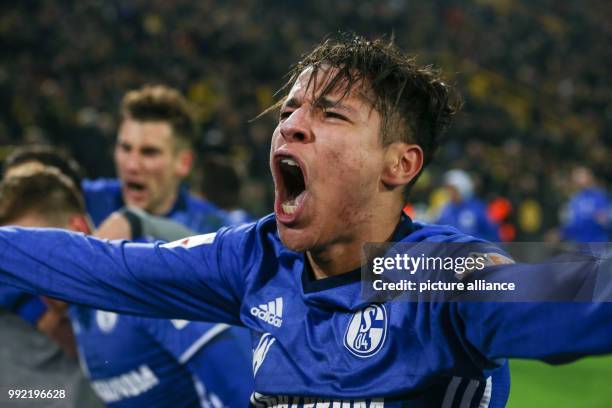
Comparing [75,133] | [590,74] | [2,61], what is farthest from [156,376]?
[590,74]

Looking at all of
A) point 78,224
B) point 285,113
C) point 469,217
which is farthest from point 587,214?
point 285,113

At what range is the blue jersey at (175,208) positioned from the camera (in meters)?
4.32

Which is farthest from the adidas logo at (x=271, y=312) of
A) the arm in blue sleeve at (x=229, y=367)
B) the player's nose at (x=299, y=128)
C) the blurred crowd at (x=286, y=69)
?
the blurred crowd at (x=286, y=69)

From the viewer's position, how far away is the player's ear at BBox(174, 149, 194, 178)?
462 cm

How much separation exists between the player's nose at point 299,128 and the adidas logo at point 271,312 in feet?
1.13

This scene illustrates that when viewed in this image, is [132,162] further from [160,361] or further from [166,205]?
[160,361]

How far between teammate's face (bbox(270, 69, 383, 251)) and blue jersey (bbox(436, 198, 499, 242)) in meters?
9.71

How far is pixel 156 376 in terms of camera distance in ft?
8.54

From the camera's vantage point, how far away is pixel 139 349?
8.42 ft

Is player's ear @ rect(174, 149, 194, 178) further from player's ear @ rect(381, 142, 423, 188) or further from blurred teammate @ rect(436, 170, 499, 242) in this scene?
blurred teammate @ rect(436, 170, 499, 242)

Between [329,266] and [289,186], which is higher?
[289,186]

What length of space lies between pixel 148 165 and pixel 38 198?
6.34 ft

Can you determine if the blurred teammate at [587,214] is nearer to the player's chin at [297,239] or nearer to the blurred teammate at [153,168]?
the blurred teammate at [153,168]

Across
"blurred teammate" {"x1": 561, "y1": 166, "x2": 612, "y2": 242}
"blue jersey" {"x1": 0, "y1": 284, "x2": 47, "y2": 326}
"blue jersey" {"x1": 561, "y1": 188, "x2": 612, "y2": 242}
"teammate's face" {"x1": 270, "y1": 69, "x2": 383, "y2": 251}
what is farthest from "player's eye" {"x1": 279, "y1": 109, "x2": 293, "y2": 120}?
"blue jersey" {"x1": 561, "y1": 188, "x2": 612, "y2": 242}
